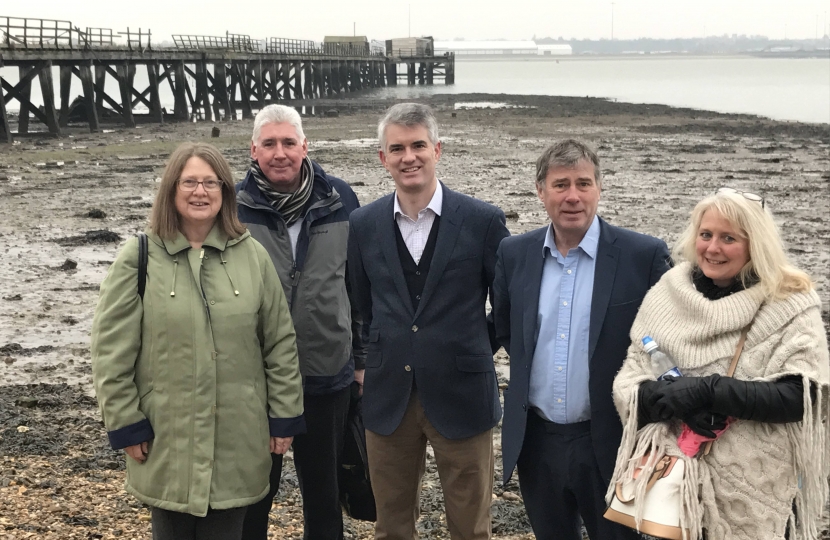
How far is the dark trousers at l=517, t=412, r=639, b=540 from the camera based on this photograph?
3014 millimetres

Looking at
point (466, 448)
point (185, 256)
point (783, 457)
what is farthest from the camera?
point (466, 448)

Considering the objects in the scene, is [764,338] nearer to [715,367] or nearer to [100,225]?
[715,367]

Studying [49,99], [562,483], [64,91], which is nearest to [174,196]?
[562,483]

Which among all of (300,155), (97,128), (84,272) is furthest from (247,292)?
(97,128)

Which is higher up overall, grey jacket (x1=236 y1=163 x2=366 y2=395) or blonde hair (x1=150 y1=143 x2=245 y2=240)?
blonde hair (x1=150 y1=143 x2=245 y2=240)

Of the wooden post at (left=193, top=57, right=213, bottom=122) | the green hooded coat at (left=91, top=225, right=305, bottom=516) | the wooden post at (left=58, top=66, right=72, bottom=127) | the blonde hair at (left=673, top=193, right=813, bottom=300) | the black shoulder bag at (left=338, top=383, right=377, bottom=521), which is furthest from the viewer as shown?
the wooden post at (left=193, top=57, right=213, bottom=122)

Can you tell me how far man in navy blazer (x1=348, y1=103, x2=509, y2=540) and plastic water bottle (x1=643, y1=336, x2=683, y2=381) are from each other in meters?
0.79

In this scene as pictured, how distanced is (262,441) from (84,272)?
728 cm

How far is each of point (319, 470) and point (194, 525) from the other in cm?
74

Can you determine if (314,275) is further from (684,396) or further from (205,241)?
(684,396)

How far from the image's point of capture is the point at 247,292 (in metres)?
3.04

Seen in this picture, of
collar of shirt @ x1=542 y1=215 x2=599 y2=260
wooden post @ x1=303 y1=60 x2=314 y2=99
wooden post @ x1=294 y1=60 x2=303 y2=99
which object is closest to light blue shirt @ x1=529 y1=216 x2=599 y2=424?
collar of shirt @ x1=542 y1=215 x2=599 y2=260

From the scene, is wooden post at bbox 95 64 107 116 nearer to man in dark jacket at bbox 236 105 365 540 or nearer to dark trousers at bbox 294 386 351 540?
man in dark jacket at bbox 236 105 365 540

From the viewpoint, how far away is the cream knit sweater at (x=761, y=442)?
8.18 feet
